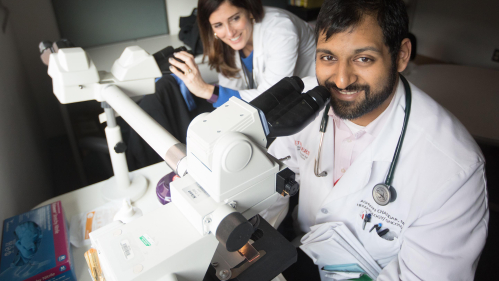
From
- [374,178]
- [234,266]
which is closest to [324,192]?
[374,178]

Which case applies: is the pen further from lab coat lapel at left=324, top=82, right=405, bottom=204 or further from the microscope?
the microscope

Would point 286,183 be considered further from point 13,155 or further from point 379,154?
point 13,155

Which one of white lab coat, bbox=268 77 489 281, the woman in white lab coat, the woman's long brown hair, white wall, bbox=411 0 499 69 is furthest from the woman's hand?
white wall, bbox=411 0 499 69

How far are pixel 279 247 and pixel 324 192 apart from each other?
40 centimetres

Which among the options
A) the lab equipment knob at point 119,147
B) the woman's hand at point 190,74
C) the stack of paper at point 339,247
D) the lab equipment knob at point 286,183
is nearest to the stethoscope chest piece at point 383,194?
the stack of paper at point 339,247

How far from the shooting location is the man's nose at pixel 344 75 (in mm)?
937

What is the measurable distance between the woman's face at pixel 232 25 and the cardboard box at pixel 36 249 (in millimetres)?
1131

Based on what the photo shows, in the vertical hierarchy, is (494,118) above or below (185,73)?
below

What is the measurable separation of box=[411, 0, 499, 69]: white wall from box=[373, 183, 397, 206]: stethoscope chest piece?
3.07 metres

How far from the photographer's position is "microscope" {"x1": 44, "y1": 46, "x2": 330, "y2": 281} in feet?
1.77

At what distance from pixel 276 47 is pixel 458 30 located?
2645mm

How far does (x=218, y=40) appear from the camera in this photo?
180 centimetres

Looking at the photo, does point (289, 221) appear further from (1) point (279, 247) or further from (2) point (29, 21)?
(2) point (29, 21)

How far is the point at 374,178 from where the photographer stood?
0.97 meters
